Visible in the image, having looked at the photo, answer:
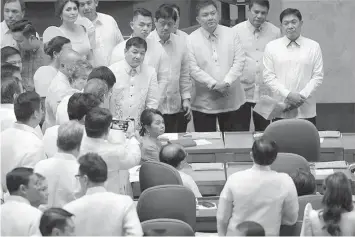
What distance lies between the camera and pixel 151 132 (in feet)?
25.2

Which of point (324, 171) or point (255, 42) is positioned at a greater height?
point (255, 42)

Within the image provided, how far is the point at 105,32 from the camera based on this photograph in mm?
9383

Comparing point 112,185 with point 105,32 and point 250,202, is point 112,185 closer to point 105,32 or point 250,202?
point 250,202

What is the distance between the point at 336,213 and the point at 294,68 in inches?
147

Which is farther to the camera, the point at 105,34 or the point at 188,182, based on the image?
the point at 105,34

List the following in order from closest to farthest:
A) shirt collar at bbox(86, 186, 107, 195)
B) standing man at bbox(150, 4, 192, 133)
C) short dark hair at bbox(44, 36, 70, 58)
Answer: shirt collar at bbox(86, 186, 107, 195) → short dark hair at bbox(44, 36, 70, 58) → standing man at bbox(150, 4, 192, 133)

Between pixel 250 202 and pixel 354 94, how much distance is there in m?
5.44

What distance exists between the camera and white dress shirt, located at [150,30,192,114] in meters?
9.21

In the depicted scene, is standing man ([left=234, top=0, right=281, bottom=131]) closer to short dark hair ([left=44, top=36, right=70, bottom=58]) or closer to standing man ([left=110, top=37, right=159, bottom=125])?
standing man ([left=110, top=37, right=159, bottom=125])

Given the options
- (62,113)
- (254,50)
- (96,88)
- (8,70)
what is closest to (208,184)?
(96,88)

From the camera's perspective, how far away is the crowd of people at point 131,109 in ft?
18.1

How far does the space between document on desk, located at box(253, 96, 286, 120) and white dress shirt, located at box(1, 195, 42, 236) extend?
4.07m

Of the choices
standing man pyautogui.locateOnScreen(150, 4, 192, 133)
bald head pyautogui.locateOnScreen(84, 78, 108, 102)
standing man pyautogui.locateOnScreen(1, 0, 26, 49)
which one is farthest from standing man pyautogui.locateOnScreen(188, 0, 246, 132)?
bald head pyautogui.locateOnScreen(84, 78, 108, 102)

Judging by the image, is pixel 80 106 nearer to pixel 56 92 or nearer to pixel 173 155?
pixel 173 155
